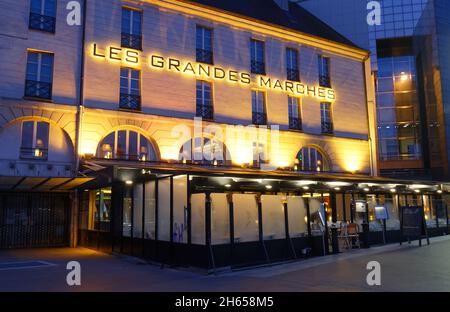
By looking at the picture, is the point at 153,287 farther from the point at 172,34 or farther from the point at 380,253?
the point at 172,34

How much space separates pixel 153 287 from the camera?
8.23 m

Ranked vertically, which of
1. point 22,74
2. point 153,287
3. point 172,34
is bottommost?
point 153,287

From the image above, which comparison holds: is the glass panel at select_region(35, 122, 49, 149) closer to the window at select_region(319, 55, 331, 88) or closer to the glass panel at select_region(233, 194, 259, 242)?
the glass panel at select_region(233, 194, 259, 242)

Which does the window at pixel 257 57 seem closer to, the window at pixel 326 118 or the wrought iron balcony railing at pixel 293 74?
the wrought iron balcony railing at pixel 293 74

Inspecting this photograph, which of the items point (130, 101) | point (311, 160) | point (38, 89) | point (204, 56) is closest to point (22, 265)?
point (38, 89)

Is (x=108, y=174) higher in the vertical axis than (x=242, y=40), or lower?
lower

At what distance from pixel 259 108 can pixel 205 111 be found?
128 inches

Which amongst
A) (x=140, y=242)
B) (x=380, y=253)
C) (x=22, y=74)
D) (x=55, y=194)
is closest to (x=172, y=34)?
(x=22, y=74)

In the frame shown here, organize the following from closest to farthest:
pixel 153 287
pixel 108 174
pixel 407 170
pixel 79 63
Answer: pixel 153 287, pixel 108 174, pixel 79 63, pixel 407 170

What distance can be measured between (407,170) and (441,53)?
37.2 feet

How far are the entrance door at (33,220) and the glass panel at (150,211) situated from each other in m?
6.23

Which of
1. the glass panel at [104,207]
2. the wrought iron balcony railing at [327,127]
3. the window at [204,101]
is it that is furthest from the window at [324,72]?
the glass panel at [104,207]

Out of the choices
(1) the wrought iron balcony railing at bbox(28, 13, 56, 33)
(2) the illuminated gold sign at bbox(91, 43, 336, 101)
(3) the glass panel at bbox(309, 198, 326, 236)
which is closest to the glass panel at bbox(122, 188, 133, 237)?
(3) the glass panel at bbox(309, 198, 326, 236)

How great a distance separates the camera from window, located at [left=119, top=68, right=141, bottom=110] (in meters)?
17.0
